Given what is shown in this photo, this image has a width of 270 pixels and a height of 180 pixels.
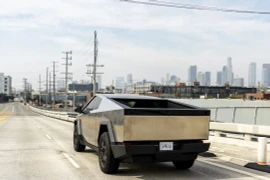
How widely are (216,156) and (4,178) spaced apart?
6.01 meters

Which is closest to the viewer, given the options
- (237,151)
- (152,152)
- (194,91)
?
(152,152)

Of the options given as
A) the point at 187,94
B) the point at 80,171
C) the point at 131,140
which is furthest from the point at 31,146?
the point at 187,94

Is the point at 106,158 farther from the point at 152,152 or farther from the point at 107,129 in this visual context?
the point at 152,152

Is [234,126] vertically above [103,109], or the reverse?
[103,109]

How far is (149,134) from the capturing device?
21.9ft

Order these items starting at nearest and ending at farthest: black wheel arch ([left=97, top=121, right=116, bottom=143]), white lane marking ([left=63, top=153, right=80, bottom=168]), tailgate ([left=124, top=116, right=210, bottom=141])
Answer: tailgate ([left=124, top=116, right=210, bottom=141])
black wheel arch ([left=97, top=121, right=116, bottom=143])
white lane marking ([left=63, top=153, right=80, bottom=168])

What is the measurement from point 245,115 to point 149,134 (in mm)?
11457

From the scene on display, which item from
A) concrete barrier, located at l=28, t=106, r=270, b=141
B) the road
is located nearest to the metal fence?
concrete barrier, located at l=28, t=106, r=270, b=141

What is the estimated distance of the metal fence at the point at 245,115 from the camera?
15352mm

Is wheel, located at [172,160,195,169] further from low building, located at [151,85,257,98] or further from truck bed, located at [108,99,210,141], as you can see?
low building, located at [151,85,257,98]

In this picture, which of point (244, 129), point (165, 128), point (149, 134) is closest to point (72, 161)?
point (149, 134)

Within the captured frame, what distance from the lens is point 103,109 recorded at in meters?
7.93

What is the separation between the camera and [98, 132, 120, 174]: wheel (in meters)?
7.07

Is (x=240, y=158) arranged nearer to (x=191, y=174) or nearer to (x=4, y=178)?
(x=191, y=174)
